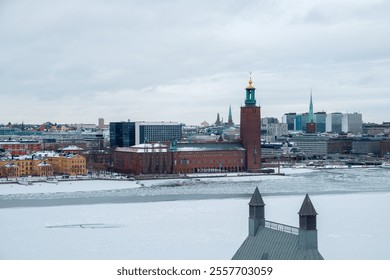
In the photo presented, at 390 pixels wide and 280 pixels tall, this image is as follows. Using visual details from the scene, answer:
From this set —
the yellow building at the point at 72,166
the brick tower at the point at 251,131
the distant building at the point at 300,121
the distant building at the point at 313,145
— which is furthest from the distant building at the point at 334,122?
the yellow building at the point at 72,166

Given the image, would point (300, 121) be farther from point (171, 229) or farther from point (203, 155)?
point (171, 229)

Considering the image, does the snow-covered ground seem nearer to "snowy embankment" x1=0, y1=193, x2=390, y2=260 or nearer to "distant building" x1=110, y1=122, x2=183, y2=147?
"snowy embankment" x1=0, y1=193, x2=390, y2=260

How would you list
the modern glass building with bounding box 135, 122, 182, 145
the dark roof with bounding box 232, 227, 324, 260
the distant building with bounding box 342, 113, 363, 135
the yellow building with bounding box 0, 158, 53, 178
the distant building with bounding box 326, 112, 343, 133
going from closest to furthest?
the dark roof with bounding box 232, 227, 324, 260
the yellow building with bounding box 0, 158, 53, 178
the modern glass building with bounding box 135, 122, 182, 145
the distant building with bounding box 342, 113, 363, 135
the distant building with bounding box 326, 112, 343, 133

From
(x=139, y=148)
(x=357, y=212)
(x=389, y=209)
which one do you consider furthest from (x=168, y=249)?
(x=139, y=148)

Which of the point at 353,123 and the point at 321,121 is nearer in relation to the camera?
the point at 353,123

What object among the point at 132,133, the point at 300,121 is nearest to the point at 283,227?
the point at 132,133

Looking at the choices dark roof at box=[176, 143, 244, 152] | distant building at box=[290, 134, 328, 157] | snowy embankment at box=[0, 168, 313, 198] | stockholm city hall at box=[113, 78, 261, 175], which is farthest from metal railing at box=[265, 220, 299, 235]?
distant building at box=[290, 134, 328, 157]

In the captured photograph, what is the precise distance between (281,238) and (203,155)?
36.0 m

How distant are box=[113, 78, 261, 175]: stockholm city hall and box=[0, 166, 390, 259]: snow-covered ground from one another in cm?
1260

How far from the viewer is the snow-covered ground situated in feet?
44.1

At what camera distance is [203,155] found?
1761 inches

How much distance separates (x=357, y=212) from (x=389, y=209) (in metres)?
1.47

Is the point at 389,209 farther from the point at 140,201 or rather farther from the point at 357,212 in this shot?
the point at 140,201

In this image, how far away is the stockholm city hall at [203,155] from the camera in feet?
142
